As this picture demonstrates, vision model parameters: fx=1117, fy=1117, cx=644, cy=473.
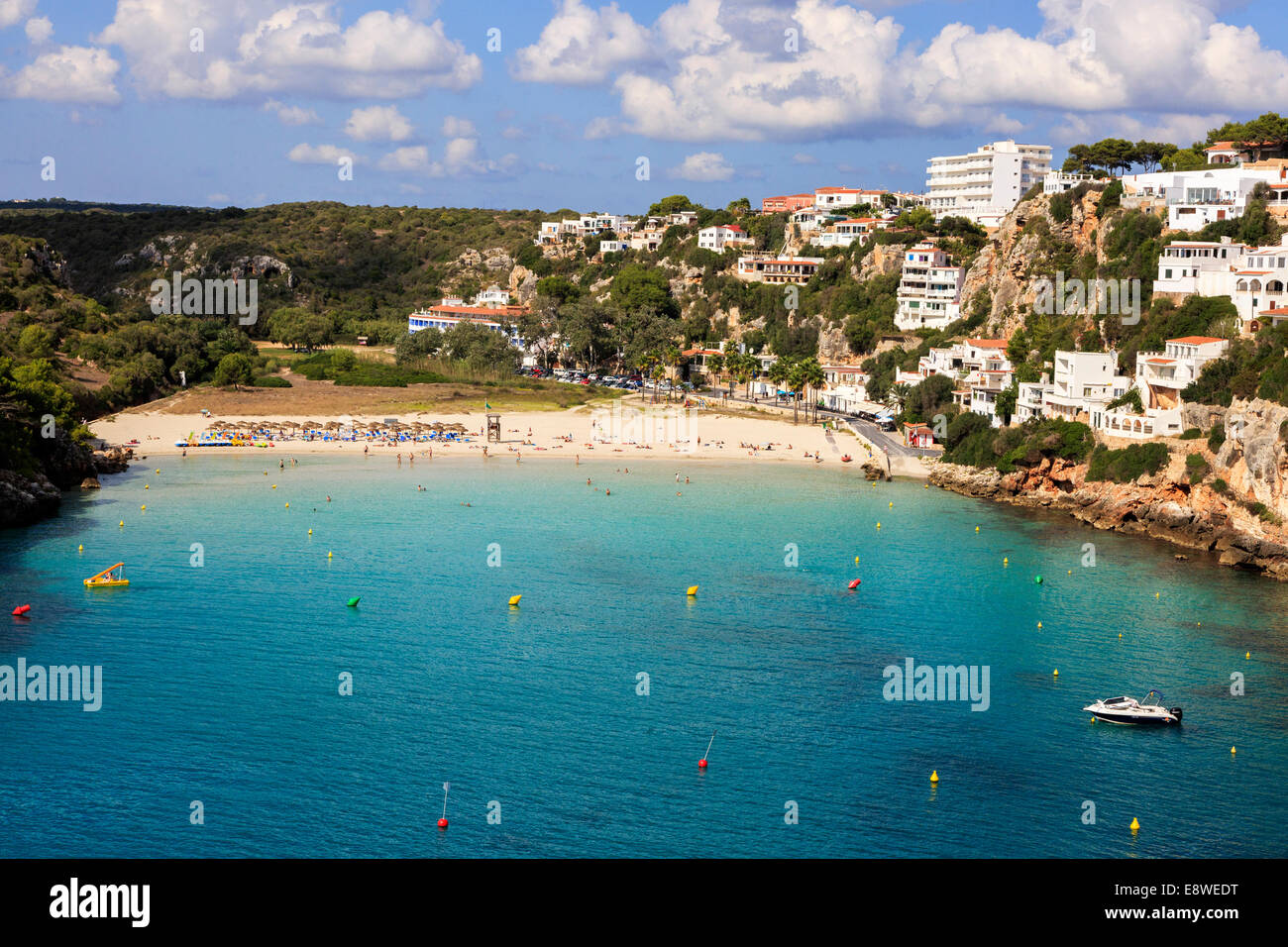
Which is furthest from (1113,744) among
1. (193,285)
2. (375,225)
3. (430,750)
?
(375,225)

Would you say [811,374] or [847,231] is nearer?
[811,374]

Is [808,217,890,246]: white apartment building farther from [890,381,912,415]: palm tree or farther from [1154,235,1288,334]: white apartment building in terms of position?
[1154,235,1288,334]: white apartment building

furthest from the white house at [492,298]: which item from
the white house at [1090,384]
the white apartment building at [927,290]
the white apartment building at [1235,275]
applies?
the white apartment building at [1235,275]

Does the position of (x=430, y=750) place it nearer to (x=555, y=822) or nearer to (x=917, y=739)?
(x=555, y=822)

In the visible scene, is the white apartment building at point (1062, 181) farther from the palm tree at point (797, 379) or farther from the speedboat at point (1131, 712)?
the speedboat at point (1131, 712)

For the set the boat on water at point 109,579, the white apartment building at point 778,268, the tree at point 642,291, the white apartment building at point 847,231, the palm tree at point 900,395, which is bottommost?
the boat on water at point 109,579

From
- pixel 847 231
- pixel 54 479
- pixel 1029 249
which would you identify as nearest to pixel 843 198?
pixel 847 231

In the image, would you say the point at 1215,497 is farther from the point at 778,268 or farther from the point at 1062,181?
the point at 778,268
